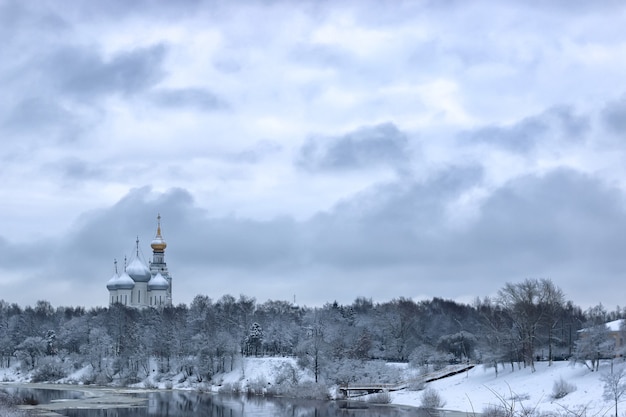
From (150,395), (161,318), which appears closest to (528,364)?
(150,395)

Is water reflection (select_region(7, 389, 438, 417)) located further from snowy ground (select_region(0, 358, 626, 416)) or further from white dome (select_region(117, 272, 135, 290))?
white dome (select_region(117, 272, 135, 290))

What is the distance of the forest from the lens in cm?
7419

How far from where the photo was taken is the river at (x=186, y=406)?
6225 centimetres

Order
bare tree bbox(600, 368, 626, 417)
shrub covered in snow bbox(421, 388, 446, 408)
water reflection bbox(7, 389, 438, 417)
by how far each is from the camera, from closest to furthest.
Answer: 1. bare tree bbox(600, 368, 626, 417)
2. water reflection bbox(7, 389, 438, 417)
3. shrub covered in snow bbox(421, 388, 446, 408)

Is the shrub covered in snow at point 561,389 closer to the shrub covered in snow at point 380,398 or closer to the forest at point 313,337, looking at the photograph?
the forest at point 313,337

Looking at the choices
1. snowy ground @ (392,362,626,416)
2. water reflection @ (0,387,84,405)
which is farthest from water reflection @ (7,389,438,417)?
snowy ground @ (392,362,626,416)

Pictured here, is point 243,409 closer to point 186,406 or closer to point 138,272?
point 186,406

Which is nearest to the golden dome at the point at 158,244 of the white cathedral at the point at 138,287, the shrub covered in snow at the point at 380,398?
the white cathedral at the point at 138,287

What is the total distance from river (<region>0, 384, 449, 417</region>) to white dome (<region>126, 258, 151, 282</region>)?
59.7 meters

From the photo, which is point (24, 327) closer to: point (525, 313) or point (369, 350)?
point (369, 350)

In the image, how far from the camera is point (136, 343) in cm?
11000

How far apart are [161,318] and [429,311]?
42881mm

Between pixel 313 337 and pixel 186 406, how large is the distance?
96.0 feet

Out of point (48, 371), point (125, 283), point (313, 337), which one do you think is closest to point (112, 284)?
point (125, 283)
